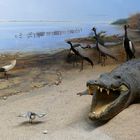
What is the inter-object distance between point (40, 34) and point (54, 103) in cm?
239

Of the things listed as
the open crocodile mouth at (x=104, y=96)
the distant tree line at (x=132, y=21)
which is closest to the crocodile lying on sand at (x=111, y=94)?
the open crocodile mouth at (x=104, y=96)

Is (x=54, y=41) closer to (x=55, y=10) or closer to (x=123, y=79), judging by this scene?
(x=55, y=10)

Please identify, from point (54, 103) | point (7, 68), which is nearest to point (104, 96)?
point (54, 103)

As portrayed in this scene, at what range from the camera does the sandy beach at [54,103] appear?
3.31m

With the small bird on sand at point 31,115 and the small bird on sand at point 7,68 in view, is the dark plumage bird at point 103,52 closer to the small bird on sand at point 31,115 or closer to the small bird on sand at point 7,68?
the small bird on sand at point 7,68

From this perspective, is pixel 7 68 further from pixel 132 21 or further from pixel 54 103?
pixel 132 21

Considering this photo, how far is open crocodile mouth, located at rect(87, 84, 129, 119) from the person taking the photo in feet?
11.2

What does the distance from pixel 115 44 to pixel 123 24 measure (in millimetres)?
360

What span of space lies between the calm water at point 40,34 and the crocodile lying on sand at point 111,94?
9.58ft

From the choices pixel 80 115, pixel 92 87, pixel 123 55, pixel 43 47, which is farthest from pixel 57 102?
pixel 123 55

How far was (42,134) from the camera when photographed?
3.41 m

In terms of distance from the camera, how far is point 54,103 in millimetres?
4410

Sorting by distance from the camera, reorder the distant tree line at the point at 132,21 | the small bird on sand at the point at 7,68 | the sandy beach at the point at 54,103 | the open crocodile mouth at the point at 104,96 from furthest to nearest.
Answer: the distant tree line at the point at 132,21 → the small bird on sand at the point at 7,68 → the open crocodile mouth at the point at 104,96 → the sandy beach at the point at 54,103

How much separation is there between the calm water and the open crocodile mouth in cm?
302
